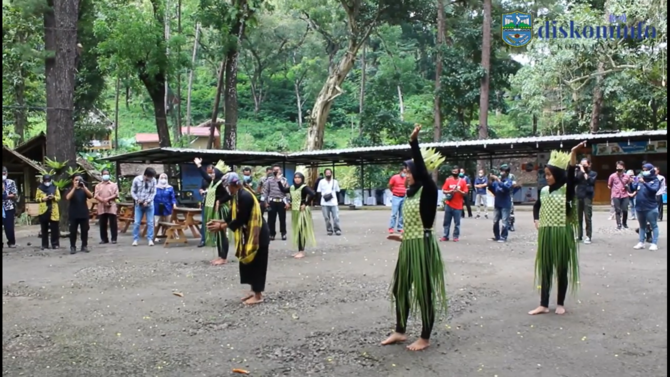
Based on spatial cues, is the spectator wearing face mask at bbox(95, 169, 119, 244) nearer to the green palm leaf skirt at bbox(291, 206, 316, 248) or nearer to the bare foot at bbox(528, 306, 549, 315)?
the green palm leaf skirt at bbox(291, 206, 316, 248)

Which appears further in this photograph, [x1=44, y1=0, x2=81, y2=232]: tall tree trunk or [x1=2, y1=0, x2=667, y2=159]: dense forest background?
[x1=2, y1=0, x2=667, y2=159]: dense forest background

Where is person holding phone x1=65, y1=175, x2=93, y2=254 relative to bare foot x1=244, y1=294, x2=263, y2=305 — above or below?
above

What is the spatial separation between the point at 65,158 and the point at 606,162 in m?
19.9

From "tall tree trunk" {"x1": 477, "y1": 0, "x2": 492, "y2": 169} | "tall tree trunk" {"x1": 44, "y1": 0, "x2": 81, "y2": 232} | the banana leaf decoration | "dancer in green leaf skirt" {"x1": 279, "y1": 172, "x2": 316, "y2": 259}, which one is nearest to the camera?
the banana leaf decoration

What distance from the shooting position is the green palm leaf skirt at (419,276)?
4.92 m

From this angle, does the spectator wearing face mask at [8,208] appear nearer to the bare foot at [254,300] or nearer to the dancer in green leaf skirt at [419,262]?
the bare foot at [254,300]

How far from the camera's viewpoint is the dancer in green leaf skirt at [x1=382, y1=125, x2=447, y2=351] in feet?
16.1

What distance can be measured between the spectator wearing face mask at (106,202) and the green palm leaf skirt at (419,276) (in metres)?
9.30

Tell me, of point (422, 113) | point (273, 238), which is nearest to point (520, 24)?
point (422, 113)

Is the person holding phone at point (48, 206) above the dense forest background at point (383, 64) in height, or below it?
below

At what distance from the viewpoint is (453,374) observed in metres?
4.34

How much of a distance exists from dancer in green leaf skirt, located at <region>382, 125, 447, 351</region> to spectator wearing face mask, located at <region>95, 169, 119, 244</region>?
30.5ft

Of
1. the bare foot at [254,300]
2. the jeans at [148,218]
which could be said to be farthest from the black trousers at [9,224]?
the bare foot at [254,300]

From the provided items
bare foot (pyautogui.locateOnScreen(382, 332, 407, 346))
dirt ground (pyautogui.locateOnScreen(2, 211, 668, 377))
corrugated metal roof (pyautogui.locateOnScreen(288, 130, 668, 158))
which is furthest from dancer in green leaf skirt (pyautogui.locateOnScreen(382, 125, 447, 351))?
corrugated metal roof (pyautogui.locateOnScreen(288, 130, 668, 158))
